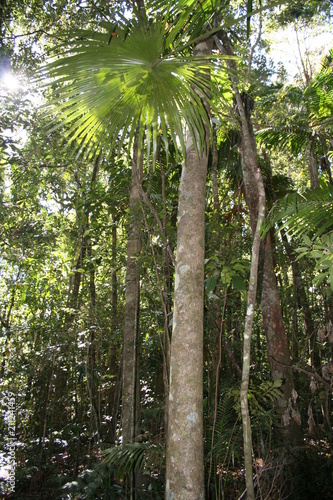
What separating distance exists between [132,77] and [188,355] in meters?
1.72

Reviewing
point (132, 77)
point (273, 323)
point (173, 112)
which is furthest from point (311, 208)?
point (132, 77)

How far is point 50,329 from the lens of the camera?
5.82 m

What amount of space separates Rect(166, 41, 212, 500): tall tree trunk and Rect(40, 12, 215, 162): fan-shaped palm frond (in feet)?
1.39

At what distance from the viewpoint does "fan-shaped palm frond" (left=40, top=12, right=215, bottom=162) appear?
2.20 meters

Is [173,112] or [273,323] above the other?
[173,112]

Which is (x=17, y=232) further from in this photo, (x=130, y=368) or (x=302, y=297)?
(x=302, y=297)

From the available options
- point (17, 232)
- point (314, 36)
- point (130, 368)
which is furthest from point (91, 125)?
point (314, 36)

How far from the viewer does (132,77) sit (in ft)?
7.68

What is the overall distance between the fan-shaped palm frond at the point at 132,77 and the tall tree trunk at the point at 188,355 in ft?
A: 1.39

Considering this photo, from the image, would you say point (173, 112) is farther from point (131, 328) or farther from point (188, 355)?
point (131, 328)

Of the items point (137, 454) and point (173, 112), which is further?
point (137, 454)

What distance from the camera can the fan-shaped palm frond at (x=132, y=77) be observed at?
220 cm

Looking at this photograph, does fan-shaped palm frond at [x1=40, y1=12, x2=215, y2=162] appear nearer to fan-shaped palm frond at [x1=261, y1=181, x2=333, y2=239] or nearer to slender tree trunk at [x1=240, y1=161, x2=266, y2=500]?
slender tree trunk at [x1=240, y1=161, x2=266, y2=500]

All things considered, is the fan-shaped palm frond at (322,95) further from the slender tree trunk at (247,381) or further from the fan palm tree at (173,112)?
the fan palm tree at (173,112)
